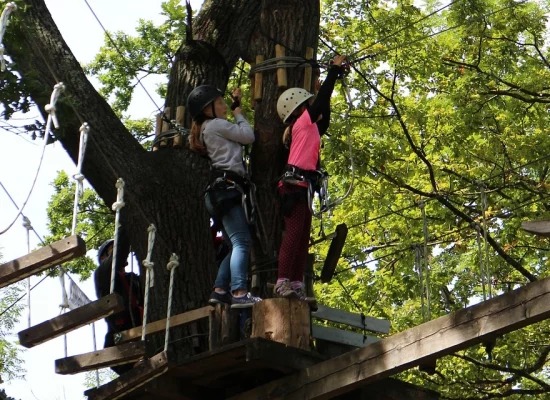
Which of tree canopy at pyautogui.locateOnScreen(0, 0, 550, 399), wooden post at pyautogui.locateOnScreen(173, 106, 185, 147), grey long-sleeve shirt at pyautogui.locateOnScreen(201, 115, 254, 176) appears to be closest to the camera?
grey long-sleeve shirt at pyautogui.locateOnScreen(201, 115, 254, 176)

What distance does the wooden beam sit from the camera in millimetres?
5652

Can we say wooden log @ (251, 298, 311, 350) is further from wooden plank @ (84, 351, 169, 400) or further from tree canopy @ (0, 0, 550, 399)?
tree canopy @ (0, 0, 550, 399)

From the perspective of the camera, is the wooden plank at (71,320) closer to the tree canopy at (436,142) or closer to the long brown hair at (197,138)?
the long brown hair at (197,138)

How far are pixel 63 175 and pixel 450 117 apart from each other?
4874mm

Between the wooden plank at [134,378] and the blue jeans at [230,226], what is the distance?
0.67 metres

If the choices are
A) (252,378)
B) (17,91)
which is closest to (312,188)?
(252,378)

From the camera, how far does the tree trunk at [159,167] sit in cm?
749

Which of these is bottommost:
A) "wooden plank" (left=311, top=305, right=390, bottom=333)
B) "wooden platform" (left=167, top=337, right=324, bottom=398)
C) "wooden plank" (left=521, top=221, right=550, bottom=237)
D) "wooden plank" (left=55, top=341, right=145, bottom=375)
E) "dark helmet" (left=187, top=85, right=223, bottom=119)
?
"wooden platform" (left=167, top=337, right=324, bottom=398)

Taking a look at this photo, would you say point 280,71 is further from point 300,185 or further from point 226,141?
point 300,185

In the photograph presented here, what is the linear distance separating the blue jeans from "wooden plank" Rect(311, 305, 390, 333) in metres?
0.61

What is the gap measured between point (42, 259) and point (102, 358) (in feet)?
2.97

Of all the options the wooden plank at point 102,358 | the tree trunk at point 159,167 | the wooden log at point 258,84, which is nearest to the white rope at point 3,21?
the tree trunk at point 159,167

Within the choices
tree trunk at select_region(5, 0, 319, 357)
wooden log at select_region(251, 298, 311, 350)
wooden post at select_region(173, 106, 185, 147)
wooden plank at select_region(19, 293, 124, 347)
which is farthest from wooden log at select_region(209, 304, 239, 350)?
wooden post at select_region(173, 106, 185, 147)

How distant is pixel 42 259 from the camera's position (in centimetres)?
584
